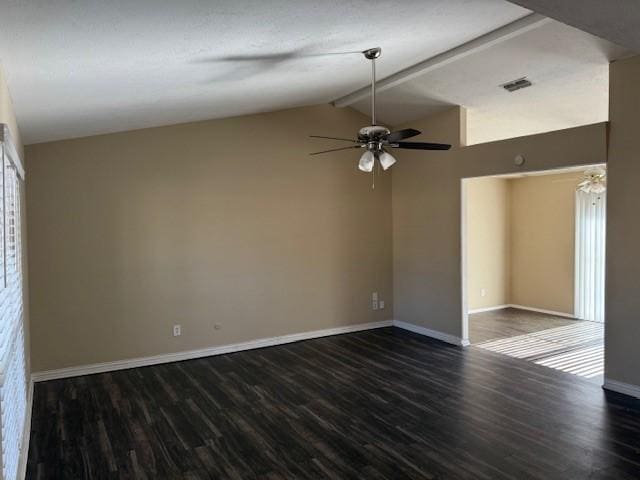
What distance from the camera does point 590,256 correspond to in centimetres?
770

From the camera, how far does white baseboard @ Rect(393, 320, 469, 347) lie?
613cm

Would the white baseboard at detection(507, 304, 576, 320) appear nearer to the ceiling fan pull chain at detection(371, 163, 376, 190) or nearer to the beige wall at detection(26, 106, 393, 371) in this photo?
the beige wall at detection(26, 106, 393, 371)

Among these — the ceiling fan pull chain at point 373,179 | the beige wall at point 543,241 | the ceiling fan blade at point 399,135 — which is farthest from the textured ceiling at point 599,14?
the beige wall at point 543,241

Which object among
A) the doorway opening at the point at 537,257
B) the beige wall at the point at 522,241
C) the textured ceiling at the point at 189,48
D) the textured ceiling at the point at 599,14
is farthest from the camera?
the beige wall at the point at 522,241

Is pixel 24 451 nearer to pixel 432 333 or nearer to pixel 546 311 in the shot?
pixel 432 333

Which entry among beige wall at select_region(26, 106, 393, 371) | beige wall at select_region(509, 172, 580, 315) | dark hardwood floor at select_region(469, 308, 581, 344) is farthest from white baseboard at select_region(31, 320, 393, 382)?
beige wall at select_region(509, 172, 580, 315)

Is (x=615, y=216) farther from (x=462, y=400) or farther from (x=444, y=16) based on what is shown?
(x=444, y=16)

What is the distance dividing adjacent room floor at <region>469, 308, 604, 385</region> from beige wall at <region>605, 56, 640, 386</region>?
1.62ft

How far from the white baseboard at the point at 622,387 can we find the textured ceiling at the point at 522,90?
293cm

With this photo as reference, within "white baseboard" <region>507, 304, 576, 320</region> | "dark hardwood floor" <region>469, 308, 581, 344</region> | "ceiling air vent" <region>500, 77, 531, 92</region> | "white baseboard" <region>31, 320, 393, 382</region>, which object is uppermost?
"ceiling air vent" <region>500, 77, 531, 92</region>

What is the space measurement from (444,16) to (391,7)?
2.05ft

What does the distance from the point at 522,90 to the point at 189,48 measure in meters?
3.83

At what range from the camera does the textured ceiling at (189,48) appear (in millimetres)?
→ 2119

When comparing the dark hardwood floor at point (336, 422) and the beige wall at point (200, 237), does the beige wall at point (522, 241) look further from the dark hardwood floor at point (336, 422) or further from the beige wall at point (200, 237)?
the dark hardwood floor at point (336, 422)
